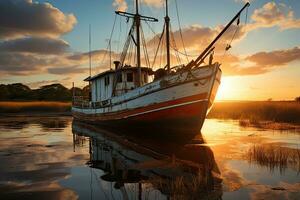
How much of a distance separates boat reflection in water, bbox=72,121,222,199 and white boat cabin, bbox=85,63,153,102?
387 inches

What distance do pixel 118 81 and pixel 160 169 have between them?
54.2 ft

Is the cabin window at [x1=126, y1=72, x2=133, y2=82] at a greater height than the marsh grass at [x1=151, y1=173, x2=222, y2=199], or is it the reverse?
the cabin window at [x1=126, y1=72, x2=133, y2=82]

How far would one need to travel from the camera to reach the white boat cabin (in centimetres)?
2539

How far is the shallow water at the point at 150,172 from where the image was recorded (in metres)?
7.45

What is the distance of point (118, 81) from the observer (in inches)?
1013

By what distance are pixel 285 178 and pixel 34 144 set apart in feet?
42.4

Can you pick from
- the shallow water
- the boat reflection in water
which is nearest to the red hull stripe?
the boat reflection in water

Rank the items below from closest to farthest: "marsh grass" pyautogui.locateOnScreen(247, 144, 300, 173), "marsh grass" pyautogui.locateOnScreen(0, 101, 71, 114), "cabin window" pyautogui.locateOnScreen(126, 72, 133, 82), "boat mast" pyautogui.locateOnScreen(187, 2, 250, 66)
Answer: "marsh grass" pyautogui.locateOnScreen(247, 144, 300, 173)
"boat mast" pyautogui.locateOnScreen(187, 2, 250, 66)
"cabin window" pyautogui.locateOnScreen(126, 72, 133, 82)
"marsh grass" pyautogui.locateOnScreen(0, 101, 71, 114)

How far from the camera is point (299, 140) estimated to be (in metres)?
16.4

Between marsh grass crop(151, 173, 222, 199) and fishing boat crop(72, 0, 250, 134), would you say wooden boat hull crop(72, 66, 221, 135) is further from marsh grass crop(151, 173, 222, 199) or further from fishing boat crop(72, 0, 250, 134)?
marsh grass crop(151, 173, 222, 199)

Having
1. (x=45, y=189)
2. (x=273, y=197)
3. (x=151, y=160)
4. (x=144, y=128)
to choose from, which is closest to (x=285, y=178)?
(x=273, y=197)

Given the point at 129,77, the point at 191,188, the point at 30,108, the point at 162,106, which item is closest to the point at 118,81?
the point at 129,77

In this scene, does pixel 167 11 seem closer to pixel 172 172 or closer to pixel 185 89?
pixel 185 89

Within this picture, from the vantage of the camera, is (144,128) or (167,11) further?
(167,11)
